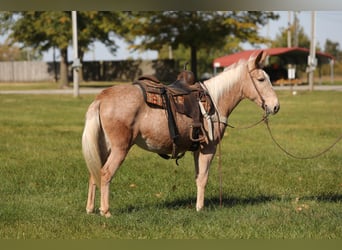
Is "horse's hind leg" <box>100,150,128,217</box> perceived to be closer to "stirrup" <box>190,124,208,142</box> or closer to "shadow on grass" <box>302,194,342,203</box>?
"stirrup" <box>190,124,208,142</box>

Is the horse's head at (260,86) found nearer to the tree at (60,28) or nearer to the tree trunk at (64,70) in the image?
the tree at (60,28)

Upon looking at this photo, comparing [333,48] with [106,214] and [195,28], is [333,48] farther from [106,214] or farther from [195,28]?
[106,214]

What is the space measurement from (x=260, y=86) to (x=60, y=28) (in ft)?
115

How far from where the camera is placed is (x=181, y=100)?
6.84m

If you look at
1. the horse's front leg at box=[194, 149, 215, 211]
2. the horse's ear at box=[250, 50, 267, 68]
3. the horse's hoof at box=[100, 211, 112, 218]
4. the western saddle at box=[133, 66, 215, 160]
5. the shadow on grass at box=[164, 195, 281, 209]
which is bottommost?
the shadow on grass at box=[164, 195, 281, 209]

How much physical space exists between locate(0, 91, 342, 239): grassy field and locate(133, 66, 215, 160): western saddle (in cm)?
99

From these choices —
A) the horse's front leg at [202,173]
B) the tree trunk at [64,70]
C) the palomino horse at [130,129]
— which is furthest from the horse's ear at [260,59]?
the tree trunk at [64,70]

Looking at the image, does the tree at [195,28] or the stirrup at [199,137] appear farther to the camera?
the tree at [195,28]

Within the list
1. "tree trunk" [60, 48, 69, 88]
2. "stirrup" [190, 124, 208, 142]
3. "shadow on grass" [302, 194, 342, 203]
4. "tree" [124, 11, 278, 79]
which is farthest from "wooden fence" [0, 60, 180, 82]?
"stirrup" [190, 124, 208, 142]

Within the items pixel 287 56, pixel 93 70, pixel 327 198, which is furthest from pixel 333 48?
pixel 327 198

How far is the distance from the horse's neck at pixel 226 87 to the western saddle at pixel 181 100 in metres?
0.13

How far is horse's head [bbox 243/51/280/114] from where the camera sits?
23.2 ft

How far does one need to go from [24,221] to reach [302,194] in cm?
413

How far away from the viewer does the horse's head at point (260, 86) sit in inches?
279
